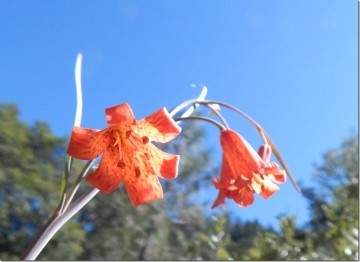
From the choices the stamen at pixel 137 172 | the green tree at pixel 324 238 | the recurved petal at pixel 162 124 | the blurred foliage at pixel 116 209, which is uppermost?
the blurred foliage at pixel 116 209

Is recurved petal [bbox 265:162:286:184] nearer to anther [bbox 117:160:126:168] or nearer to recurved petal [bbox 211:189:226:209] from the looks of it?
recurved petal [bbox 211:189:226:209]

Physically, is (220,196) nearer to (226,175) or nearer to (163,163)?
(226,175)

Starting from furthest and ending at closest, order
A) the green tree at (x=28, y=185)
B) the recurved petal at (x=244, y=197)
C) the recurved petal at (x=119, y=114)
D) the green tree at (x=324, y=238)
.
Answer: the green tree at (x=28, y=185), the green tree at (x=324, y=238), the recurved petal at (x=244, y=197), the recurved petal at (x=119, y=114)

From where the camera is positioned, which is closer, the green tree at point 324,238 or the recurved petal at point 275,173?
the recurved petal at point 275,173

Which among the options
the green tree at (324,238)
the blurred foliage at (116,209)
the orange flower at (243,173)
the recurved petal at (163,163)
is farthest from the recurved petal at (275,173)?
the blurred foliage at (116,209)

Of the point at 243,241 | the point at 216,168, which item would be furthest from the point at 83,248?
the point at 243,241

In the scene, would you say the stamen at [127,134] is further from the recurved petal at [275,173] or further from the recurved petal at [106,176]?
the recurved petal at [275,173]

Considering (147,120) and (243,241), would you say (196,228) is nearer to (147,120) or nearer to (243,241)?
(243,241)

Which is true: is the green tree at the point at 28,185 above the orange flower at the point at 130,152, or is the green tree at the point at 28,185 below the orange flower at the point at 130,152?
above
